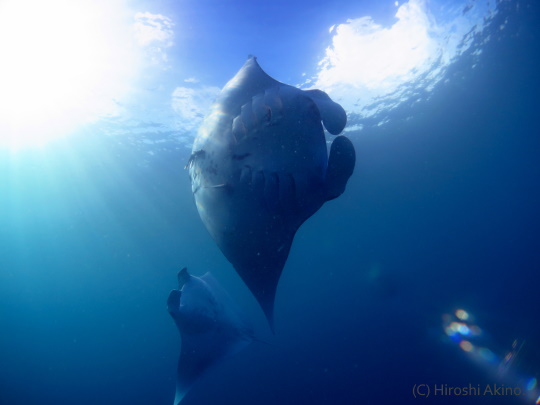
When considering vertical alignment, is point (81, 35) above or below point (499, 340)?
above

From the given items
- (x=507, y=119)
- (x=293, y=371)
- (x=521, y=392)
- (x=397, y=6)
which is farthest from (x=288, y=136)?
(x=507, y=119)

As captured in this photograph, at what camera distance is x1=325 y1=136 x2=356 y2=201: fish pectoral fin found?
2271 millimetres

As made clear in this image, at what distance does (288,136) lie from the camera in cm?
217

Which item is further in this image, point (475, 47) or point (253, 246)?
point (475, 47)

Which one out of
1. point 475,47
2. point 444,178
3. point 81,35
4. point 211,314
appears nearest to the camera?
point 211,314

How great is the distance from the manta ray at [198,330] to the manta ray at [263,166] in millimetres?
3651

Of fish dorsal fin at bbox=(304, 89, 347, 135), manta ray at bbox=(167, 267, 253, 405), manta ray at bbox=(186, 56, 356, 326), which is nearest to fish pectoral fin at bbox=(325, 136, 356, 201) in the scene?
manta ray at bbox=(186, 56, 356, 326)

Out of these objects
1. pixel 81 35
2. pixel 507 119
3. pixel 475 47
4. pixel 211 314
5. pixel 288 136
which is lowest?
pixel 288 136

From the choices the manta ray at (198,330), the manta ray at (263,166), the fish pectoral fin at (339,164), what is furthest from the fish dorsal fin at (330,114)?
the manta ray at (198,330)

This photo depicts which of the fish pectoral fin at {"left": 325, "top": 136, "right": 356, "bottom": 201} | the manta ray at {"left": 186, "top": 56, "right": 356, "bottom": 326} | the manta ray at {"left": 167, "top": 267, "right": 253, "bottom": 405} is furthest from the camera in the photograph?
the manta ray at {"left": 167, "top": 267, "right": 253, "bottom": 405}

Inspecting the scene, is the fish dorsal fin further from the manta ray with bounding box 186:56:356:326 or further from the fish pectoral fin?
the fish pectoral fin

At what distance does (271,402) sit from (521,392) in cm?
1090

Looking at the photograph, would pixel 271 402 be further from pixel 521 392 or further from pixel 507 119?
pixel 507 119

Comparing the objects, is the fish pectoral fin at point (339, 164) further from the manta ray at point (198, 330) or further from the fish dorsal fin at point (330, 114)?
the manta ray at point (198, 330)
